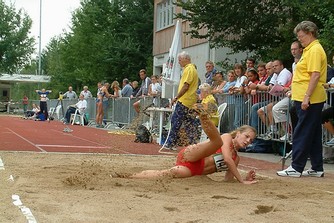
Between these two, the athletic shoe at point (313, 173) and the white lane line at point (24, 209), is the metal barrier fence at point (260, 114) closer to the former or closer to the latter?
the athletic shoe at point (313, 173)

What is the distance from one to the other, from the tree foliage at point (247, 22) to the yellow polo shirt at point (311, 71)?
8153mm

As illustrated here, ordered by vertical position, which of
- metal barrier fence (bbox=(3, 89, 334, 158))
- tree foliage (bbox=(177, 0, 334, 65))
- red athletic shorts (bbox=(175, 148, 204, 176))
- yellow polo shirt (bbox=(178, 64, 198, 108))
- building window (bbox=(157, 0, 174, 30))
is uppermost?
building window (bbox=(157, 0, 174, 30))

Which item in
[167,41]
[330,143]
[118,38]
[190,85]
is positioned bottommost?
[330,143]

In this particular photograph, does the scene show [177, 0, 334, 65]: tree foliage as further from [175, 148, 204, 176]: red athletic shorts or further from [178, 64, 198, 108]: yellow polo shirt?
[175, 148, 204, 176]: red athletic shorts

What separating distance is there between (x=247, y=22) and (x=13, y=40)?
39.0 meters

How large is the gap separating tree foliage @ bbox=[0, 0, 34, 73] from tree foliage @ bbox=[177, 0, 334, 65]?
3770 centimetres

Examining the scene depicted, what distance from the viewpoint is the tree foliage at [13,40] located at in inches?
2074

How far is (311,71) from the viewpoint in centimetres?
764

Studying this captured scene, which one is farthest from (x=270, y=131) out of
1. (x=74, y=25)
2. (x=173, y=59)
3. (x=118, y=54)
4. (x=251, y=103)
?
(x=74, y=25)

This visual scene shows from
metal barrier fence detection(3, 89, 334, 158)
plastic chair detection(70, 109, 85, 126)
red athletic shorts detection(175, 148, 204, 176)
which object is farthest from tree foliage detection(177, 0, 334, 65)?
red athletic shorts detection(175, 148, 204, 176)

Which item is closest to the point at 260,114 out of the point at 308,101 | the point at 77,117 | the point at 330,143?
the point at 330,143

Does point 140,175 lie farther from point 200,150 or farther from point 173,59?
point 173,59

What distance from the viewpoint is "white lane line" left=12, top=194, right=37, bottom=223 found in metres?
4.12

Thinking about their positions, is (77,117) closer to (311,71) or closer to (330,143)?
(330,143)
